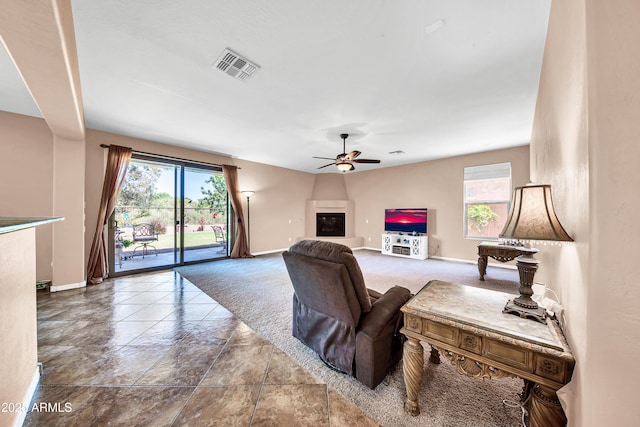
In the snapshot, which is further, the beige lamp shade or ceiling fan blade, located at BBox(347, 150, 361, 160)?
ceiling fan blade, located at BBox(347, 150, 361, 160)

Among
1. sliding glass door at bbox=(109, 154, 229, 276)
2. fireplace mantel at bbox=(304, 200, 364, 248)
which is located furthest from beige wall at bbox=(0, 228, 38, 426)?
fireplace mantel at bbox=(304, 200, 364, 248)

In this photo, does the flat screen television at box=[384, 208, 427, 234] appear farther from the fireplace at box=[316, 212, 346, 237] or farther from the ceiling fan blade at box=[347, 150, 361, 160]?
the ceiling fan blade at box=[347, 150, 361, 160]

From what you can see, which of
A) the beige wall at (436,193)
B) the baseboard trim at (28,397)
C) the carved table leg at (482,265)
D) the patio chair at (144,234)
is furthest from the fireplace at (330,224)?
the baseboard trim at (28,397)

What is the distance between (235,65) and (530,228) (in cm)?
273

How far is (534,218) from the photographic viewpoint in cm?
108

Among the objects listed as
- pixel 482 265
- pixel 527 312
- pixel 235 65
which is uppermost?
pixel 235 65

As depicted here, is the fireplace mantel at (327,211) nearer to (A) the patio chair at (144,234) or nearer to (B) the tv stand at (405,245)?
(B) the tv stand at (405,245)

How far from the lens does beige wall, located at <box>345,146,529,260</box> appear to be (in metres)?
5.18

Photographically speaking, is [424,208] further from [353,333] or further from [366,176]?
[353,333]

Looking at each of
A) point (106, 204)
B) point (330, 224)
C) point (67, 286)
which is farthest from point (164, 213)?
point (330, 224)

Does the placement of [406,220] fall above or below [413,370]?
above

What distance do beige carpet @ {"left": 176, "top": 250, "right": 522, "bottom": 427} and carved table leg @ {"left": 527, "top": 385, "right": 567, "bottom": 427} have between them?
502mm

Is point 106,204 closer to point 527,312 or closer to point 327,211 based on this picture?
point 327,211

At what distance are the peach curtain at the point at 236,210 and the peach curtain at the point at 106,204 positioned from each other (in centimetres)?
197
